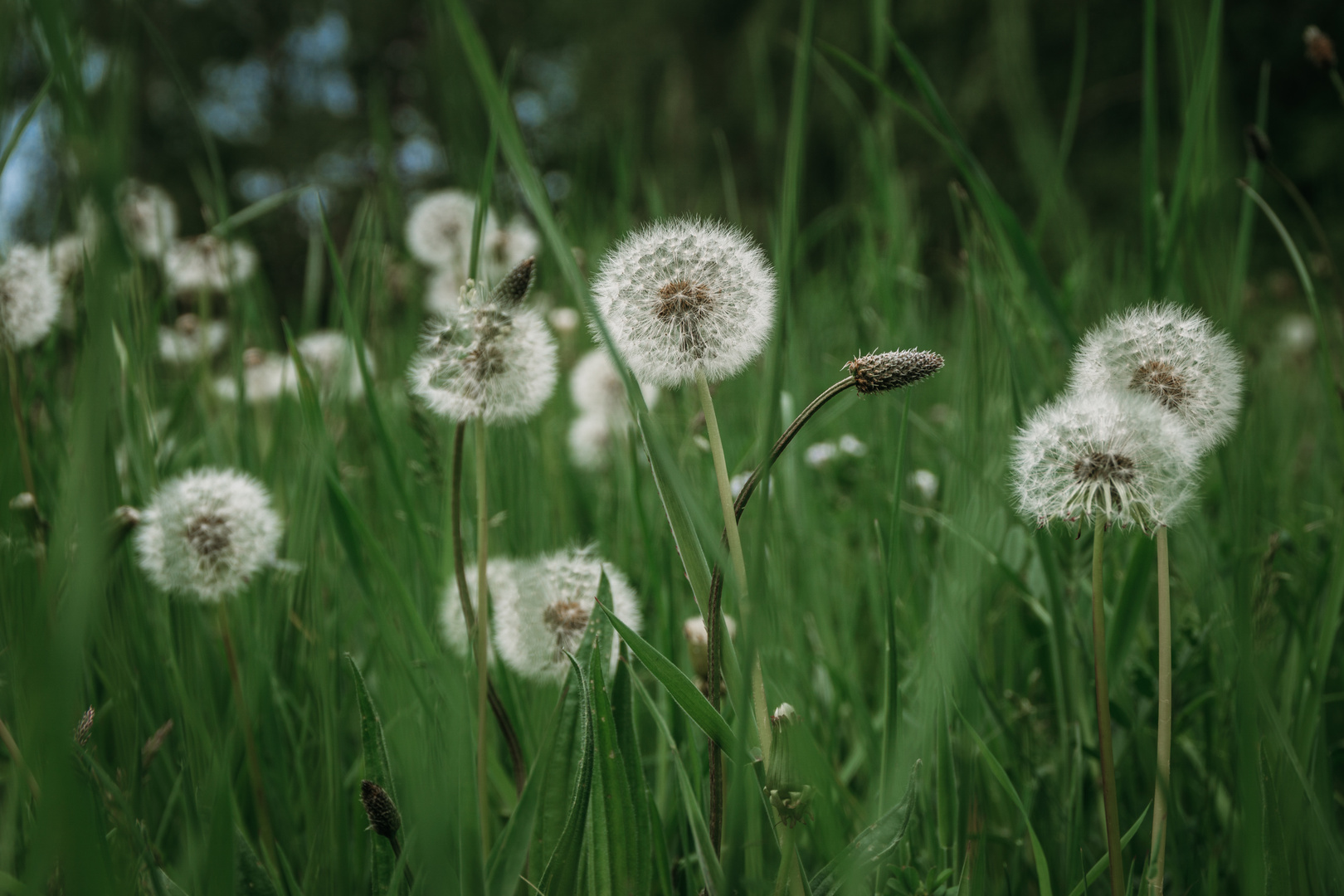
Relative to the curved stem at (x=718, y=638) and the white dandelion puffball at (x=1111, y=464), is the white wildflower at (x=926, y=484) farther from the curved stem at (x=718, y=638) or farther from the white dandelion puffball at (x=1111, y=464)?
the curved stem at (x=718, y=638)

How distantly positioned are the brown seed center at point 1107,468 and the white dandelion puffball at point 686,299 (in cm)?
31

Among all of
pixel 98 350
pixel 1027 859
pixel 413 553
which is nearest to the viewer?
pixel 98 350

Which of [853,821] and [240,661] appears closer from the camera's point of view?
[853,821]

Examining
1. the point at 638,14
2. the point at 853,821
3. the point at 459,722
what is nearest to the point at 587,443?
the point at 853,821

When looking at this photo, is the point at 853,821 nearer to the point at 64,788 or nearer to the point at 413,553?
the point at 413,553

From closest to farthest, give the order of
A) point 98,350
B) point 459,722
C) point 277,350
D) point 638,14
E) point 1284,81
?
point 98,350 → point 459,722 → point 277,350 → point 1284,81 → point 638,14

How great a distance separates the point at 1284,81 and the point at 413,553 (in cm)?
947

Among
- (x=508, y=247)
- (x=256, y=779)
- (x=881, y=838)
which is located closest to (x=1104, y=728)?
(x=881, y=838)

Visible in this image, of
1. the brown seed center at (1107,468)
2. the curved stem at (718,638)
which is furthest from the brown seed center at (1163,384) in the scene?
the curved stem at (718,638)

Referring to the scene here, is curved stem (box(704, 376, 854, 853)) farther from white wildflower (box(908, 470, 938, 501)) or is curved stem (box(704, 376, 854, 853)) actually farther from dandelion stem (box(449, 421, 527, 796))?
white wildflower (box(908, 470, 938, 501))

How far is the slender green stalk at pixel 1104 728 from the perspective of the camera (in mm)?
623

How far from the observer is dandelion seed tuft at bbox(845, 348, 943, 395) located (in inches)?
24.9

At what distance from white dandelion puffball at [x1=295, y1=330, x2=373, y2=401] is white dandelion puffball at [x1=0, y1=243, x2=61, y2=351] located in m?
0.38

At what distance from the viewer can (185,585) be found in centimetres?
99
